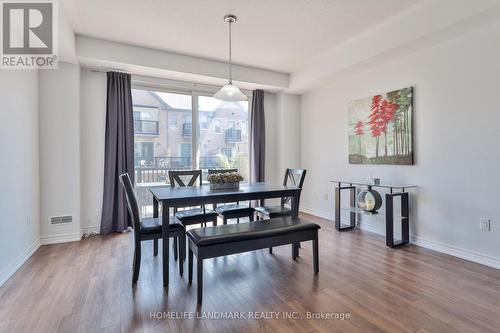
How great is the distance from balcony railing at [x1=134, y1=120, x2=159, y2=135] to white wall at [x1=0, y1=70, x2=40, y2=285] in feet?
4.20

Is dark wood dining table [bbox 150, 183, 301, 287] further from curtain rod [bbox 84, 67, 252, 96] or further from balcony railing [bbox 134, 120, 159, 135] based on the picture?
curtain rod [bbox 84, 67, 252, 96]

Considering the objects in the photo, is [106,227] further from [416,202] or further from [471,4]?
[471,4]

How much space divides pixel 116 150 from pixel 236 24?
8.02ft

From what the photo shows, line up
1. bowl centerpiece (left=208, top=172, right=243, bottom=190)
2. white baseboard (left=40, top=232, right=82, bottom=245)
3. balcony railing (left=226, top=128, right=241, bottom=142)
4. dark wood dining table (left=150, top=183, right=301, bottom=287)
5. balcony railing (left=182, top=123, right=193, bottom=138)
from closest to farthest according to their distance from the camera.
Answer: dark wood dining table (left=150, top=183, right=301, bottom=287) → bowl centerpiece (left=208, top=172, right=243, bottom=190) → white baseboard (left=40, top=232, right=82, bottom=245) → balcony railing (left=182, top=123, right=193, bottom=138) → balcony railing (left=226, top=128, right=241, bottom=142)

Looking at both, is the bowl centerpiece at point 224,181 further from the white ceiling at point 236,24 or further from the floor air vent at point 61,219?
the floor air vent at point 61,219

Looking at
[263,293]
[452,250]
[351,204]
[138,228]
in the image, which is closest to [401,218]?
[452,250]

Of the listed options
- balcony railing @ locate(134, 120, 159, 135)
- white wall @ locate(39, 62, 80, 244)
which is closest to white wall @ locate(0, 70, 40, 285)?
white wall @ locate(39, 62, 80, 244)

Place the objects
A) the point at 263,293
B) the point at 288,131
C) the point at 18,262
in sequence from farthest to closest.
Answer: the point at 288,131 < the point at 18,262 < the point at 263,293

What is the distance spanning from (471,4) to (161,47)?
11.7ft

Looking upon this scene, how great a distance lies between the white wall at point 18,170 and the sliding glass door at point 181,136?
1331mm

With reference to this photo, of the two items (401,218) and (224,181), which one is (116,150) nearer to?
(224,181)

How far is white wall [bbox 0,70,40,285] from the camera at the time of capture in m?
2.46

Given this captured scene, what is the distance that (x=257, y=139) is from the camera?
16.8ft

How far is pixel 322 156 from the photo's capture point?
491 centimetres
